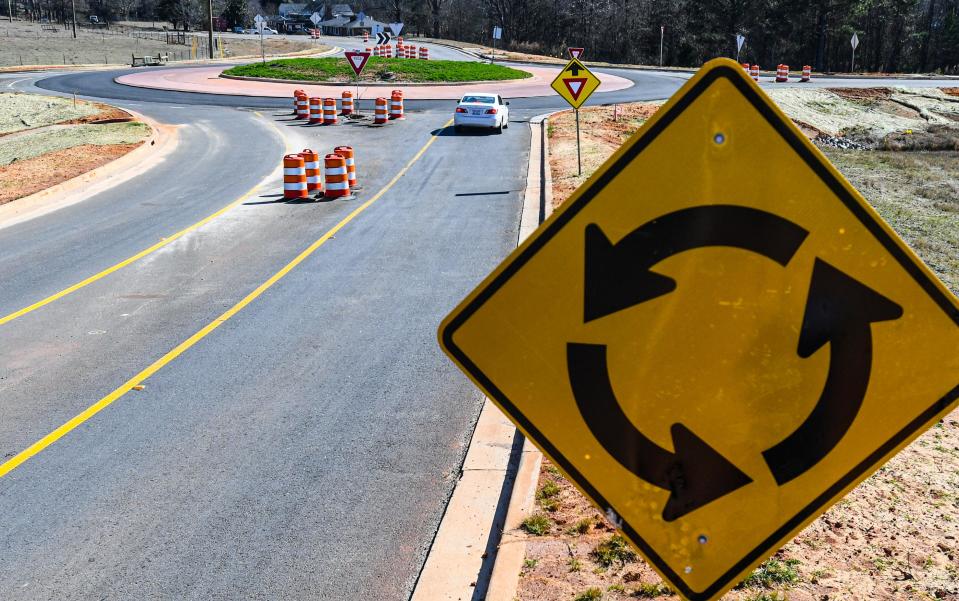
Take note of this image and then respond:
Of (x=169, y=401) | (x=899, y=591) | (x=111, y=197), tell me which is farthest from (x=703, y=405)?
(x=111, y=197)

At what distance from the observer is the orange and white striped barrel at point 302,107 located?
3188cm

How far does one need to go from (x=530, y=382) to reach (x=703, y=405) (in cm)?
48

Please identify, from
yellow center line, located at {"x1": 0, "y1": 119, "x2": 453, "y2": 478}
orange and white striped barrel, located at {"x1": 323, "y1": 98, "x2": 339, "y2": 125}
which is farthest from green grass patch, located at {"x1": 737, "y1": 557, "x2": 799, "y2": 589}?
orange and white striped barrel, located at {"x1": 323, "y1": 98, "x2": 339, "y2": 125}

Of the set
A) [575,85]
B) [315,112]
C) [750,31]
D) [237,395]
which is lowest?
[237,395]

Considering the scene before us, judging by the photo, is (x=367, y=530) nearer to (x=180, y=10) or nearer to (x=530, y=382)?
(x=530, y=382)

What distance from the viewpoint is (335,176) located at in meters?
18.2

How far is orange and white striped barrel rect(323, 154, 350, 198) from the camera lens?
18094 millimetres

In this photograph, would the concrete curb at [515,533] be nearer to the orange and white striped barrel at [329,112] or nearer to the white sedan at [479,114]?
the white sedan at [479,114]

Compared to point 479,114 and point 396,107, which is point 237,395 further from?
point 396,107

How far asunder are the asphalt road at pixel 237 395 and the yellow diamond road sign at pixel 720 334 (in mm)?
3264

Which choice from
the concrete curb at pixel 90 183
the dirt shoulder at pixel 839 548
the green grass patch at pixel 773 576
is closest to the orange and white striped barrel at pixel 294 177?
the concrete curb at pixel 90 183

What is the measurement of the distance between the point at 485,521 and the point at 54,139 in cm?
2623

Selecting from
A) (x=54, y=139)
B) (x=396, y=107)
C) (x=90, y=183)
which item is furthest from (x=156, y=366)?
(x=396, y=107)

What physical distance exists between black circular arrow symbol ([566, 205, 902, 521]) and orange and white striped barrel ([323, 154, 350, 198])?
16.3 m
